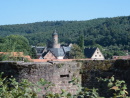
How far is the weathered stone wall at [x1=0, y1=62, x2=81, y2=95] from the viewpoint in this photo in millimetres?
7906

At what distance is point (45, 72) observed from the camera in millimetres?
7910

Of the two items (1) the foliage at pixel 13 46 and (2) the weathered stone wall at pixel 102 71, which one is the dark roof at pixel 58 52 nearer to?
(1) the foliage at pixel 13 46

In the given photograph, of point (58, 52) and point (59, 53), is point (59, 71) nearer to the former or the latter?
point (59, 53)

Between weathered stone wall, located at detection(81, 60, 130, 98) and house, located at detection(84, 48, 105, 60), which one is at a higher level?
house, located at detection(84, 48, 105, 60)

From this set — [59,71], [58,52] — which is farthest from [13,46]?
[58,52]

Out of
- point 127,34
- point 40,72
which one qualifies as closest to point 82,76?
point 40,72

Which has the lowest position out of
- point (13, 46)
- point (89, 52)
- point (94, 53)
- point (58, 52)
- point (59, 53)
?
point (13, 46)

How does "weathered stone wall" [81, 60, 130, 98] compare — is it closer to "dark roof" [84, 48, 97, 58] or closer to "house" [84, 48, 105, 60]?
"house" [84, 48, 105, 60]

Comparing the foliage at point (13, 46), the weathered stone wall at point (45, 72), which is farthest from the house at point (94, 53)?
the weathered stone wall at point (45, 72)

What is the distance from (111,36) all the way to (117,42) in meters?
8.71

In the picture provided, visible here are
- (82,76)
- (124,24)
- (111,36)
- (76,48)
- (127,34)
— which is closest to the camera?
(82,76)

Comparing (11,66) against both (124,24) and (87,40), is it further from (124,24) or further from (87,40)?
(124,24)

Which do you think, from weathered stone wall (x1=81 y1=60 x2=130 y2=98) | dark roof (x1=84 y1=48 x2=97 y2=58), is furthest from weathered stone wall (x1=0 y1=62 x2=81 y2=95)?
dark roof (x1=84 y1=48 x2=97 y2=58)

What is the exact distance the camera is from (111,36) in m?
147
